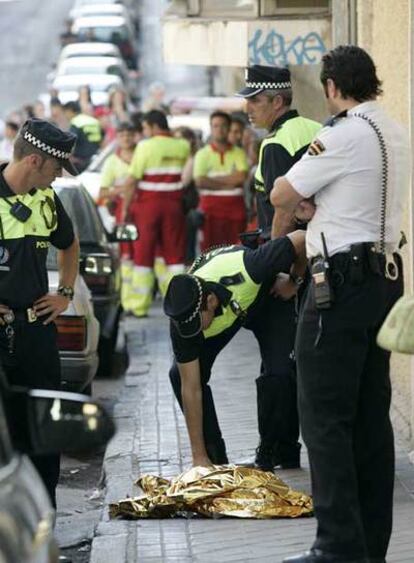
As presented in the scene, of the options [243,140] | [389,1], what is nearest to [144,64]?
[243,140]

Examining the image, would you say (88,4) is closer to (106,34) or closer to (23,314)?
(106,34)

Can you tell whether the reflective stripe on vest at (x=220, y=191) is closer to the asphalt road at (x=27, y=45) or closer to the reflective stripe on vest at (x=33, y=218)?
the reflective stripe on vest at (x=33, y=218)

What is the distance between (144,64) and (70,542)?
5132cm

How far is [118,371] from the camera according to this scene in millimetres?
14969

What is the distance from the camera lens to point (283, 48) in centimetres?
1466

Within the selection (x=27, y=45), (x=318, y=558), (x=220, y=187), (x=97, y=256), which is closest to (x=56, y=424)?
(x=318, y=558)

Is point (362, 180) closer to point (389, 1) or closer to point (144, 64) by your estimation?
point (389, 1)

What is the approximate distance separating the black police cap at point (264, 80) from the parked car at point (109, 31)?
46.4 meters

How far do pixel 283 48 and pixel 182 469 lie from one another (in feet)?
19.0

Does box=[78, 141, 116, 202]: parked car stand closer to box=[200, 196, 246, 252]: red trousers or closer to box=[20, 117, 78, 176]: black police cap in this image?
box=[200, 196, 246, 252]: red trousers

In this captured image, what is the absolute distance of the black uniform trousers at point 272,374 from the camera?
9109 mm

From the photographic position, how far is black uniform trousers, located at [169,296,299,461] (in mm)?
9109

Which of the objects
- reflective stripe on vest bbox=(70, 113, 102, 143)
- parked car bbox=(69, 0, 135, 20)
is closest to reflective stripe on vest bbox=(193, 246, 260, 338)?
reflective stripe on vest bbox=(70, 113, 102, 143)

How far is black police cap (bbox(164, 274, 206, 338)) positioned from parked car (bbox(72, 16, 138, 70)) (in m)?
47.2
